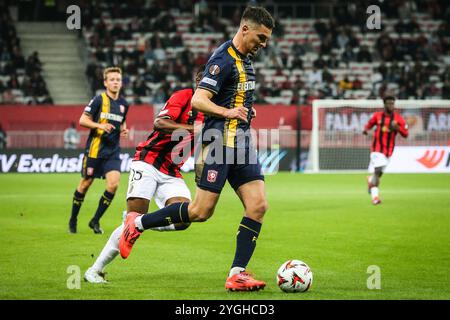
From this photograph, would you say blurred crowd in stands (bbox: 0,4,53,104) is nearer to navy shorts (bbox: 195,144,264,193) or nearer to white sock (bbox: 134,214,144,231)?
white sock (bbox: 134,214,144,231)

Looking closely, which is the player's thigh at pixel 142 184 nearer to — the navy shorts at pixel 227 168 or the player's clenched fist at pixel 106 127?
the navy shorts at pixel 227 168

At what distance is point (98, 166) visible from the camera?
12.5m

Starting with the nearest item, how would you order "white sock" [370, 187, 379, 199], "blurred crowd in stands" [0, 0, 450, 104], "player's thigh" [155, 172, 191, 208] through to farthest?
1. "player's thigh" [155, 172, 191, 208]
2. "white sock" [370, 187, 379, 199]
3. "blurred crowd in stands" [0, 0, 450, 104]

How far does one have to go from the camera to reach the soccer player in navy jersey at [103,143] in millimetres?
12266

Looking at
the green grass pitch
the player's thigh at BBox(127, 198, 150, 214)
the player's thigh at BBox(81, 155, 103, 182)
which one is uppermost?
A: the player's thigh at BBox(127, 198, 150, 214)

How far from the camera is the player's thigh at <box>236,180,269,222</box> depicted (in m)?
7.41

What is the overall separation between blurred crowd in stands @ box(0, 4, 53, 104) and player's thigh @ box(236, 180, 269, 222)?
23292 mm

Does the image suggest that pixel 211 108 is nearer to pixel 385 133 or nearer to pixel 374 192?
pixel 374 192

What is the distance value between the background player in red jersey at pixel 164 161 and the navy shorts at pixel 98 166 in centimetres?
384

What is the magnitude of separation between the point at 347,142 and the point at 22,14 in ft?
54.8

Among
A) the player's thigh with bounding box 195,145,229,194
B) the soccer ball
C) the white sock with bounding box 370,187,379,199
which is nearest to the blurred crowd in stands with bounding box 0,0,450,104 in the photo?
the white sock with bounding box 370,187,379,199

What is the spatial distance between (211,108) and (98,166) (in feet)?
18.7

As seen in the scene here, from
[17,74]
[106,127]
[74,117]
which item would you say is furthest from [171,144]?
[17,74]
